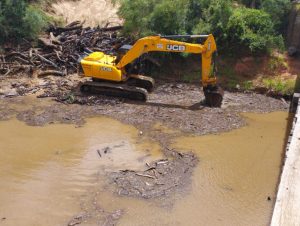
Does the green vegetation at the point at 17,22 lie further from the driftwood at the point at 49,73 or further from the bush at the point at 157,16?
the bush at the point at 157,16

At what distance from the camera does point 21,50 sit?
1681cm

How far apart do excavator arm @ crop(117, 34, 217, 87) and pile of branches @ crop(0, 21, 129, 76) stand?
1.89 m

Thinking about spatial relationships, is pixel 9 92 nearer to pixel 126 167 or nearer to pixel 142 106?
pixel 142 106

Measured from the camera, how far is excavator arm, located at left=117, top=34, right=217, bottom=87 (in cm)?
1271

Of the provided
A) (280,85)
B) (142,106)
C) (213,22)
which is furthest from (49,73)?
(280,85)

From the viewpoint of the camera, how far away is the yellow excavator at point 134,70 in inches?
508

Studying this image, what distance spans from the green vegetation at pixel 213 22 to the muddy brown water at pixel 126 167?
13.0ft

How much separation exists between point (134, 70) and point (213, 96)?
2.98 meters

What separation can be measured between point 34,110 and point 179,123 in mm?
4408

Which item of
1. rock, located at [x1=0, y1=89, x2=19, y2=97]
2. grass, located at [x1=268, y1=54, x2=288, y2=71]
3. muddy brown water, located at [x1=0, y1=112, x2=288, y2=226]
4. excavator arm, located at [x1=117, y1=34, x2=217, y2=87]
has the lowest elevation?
muddy brown water, located at [x1=0, y1=112, x2=288, y2=226]

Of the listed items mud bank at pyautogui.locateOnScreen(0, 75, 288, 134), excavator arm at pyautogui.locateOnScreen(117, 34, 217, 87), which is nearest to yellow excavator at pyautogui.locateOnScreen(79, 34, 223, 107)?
excavator arm at pyautogui.locateOnScreen(117, 34, 217, 87)

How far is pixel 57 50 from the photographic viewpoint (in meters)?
16.7

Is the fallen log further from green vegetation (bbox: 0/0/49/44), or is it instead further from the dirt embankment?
the dirt embankment

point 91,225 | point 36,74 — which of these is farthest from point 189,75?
point 91,225
